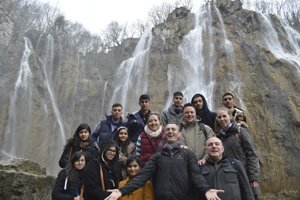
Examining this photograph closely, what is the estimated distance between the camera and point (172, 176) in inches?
125

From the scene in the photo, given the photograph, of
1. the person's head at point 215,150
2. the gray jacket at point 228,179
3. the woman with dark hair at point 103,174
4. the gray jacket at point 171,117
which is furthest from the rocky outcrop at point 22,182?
the person's head at point 215,150

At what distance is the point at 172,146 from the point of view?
3.36 m

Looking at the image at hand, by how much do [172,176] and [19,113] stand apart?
20014 mm

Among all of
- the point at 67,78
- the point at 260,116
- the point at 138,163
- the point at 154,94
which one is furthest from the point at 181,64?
the point at 138,163

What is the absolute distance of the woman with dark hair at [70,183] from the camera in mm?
4076

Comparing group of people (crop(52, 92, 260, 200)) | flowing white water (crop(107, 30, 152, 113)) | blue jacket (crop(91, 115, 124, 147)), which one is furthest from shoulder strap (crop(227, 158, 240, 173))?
flowing white water (crop(107, 30, 152, 113))

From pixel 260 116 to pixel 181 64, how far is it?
883 centimetres

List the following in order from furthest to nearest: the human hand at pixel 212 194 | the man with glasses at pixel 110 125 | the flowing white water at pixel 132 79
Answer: the flowing white water at pixel 132 79 → the man with glasses at pixel 110 125 → the human hand at pixel 212 194

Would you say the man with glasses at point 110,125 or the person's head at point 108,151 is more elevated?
the man with glasses at point 110,125

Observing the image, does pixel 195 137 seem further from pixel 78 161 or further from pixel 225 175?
pixel 78 161

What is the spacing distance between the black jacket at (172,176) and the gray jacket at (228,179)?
18cm

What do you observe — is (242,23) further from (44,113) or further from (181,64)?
(44,113)

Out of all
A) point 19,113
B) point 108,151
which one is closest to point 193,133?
point 108,151

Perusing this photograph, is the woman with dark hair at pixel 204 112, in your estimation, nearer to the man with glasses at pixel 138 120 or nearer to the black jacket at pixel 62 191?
the man with glasses at pixel 138 120
